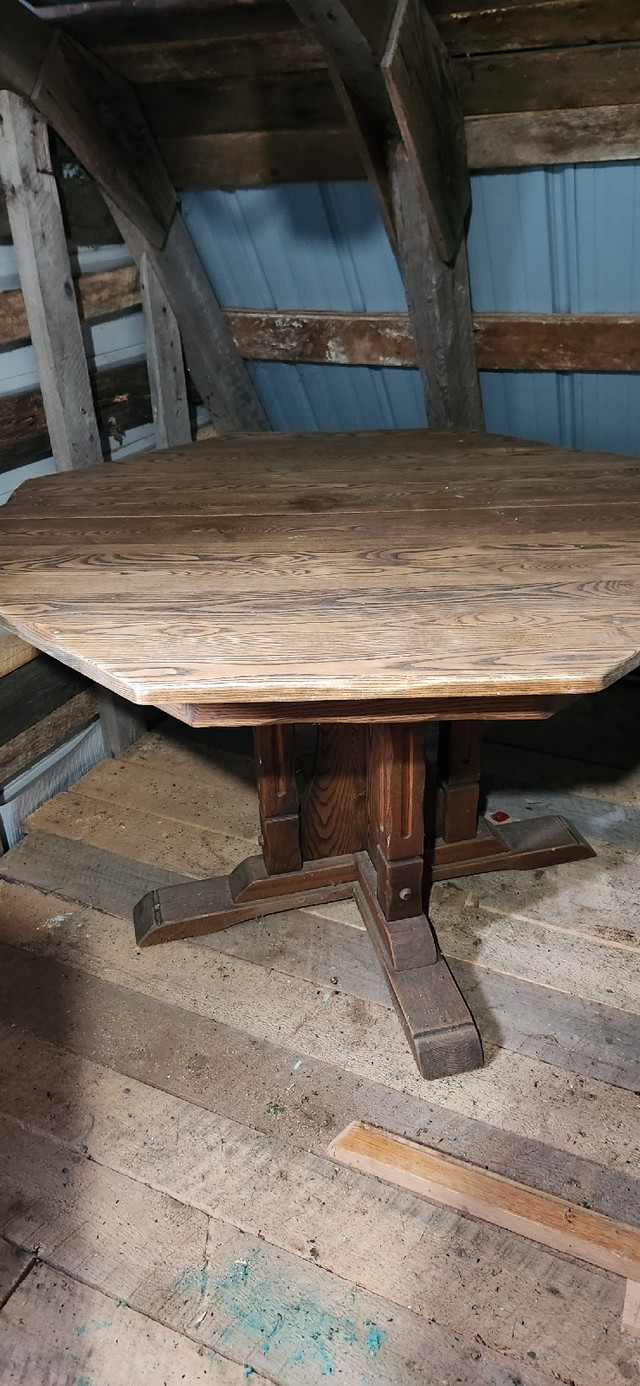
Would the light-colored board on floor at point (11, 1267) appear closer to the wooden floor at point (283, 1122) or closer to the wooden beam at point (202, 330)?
the wooden floor at point (283, 1122)

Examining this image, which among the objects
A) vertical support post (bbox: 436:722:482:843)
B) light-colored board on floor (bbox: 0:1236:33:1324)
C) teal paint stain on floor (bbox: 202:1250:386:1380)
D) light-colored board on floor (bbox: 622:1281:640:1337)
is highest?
vertical support post (bbox: 436:722:482:843)

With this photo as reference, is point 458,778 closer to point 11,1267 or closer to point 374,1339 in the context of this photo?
point 374,1339

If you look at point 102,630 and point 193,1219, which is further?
point 193,1219

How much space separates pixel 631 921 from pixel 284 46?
2.09 m

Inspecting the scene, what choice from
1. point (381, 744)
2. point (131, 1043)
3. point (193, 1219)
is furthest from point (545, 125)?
point (193, 1219)

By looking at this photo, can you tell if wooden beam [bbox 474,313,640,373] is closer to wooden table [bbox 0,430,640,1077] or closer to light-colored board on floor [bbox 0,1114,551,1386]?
wooden table [bbox 0,430,640,1077]

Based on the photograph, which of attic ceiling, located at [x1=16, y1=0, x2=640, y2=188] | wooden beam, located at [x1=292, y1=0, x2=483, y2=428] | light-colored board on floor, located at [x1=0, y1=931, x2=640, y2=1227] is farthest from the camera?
attic ceiling, located at [x1=16, y1=0, x2=640, y2=188]

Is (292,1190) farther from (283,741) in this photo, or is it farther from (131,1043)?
(283,741)

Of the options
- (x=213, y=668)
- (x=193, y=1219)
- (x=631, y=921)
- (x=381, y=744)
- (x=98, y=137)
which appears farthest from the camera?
(x=98, y=137)

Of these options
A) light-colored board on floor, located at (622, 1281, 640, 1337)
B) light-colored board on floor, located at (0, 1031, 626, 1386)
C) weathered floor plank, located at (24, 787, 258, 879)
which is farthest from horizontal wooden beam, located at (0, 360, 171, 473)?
light-colored board on floor, located at (622, 1281, 640, 1337)

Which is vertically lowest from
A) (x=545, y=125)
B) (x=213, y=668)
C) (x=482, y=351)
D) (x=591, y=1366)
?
(x=591, y=1366)

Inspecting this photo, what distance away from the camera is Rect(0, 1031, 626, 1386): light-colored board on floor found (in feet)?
4.54

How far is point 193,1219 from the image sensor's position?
1528 mm

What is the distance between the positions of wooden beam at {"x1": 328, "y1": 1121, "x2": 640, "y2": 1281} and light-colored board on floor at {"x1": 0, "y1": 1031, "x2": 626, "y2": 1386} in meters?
0.02
